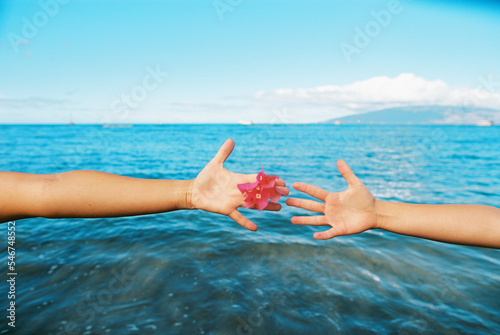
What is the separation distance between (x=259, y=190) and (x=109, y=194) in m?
1.39

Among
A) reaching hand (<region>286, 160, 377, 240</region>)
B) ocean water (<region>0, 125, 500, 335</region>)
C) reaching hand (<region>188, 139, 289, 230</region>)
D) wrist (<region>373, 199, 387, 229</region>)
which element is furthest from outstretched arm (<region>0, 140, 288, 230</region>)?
ocean water (<region>0, 125, 500, 335</region>)

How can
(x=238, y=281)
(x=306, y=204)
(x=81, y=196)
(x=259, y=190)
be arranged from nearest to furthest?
(x=81, y=196), (x=259, y=190), (x=306, y=204), (x=238, y=281)

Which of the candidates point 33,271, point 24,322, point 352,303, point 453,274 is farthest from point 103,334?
point 453,274

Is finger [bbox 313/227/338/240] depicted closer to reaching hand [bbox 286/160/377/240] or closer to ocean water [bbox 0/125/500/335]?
reaching hand [bbox 286/160/377/240]

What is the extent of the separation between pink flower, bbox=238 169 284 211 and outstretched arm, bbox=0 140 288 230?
0.15 meters

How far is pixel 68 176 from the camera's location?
8.17 ft

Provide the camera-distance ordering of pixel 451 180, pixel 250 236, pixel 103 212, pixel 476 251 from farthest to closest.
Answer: pixel 451 180 → pixel 250 236 → pixel 476 251 → pixel 103 212

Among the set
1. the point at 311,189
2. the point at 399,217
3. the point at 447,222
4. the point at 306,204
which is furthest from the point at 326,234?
the point at 447,222

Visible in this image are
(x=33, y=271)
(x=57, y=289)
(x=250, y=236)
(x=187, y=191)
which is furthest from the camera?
(x=250, y=236)

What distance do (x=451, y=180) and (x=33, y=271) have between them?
18.0 meters

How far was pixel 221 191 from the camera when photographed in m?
2.81

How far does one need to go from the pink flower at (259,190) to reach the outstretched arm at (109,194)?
0.50 feet

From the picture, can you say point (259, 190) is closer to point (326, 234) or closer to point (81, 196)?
point (326, 234)

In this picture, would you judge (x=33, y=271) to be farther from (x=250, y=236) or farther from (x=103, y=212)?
(x=250, y=236)
